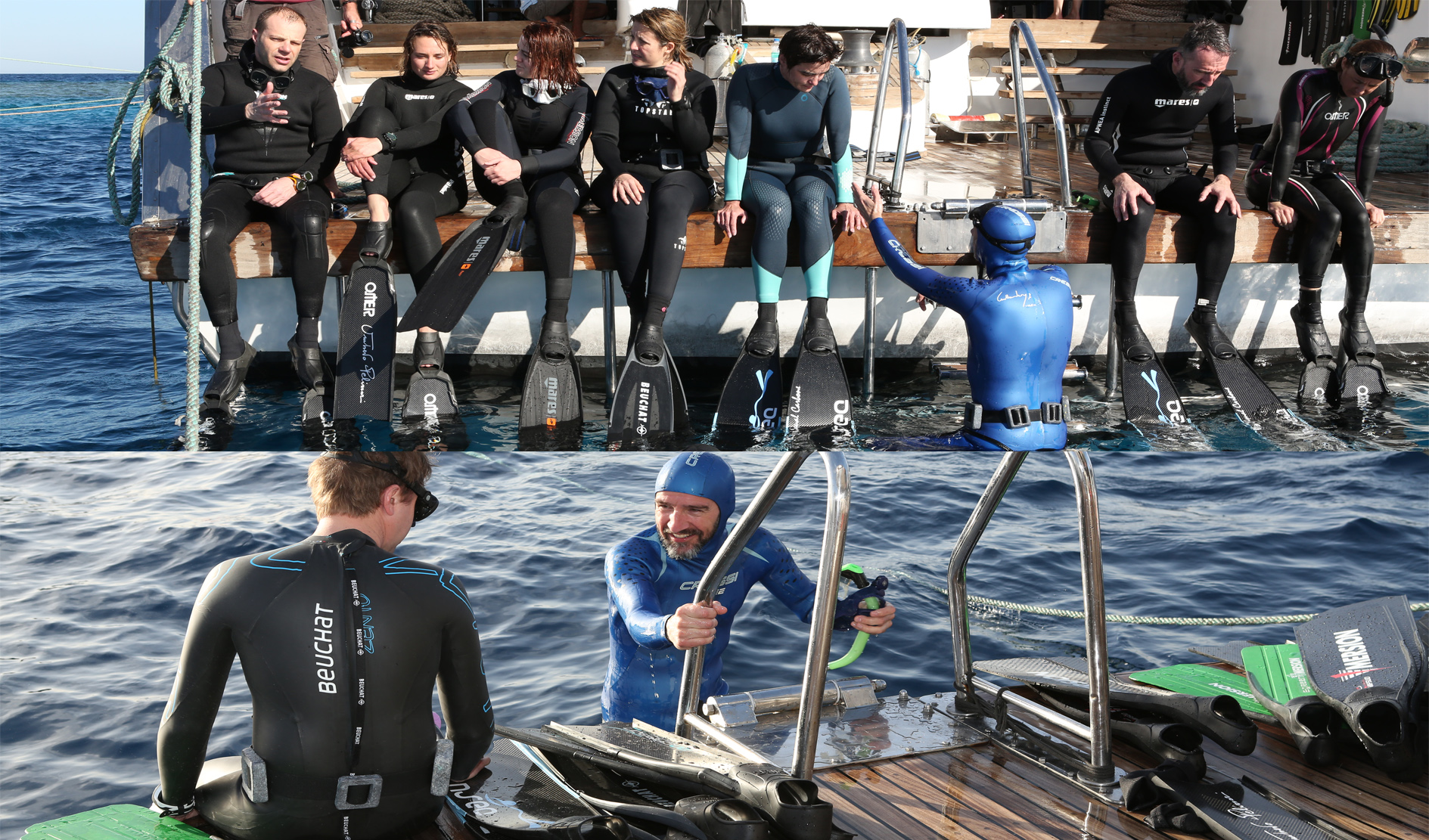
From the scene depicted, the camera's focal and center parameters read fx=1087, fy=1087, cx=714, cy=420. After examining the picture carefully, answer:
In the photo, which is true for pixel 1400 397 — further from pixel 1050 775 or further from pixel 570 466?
pixel 570 466

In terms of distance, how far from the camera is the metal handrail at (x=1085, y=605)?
2.15m

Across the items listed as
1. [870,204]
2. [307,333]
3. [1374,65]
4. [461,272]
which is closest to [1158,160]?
[1374,65]

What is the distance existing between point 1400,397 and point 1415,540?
99 centimetres

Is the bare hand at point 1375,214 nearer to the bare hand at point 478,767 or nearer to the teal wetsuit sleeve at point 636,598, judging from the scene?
the teal wetsuit sleeve at point 636,598

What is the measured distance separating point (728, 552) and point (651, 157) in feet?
11.4

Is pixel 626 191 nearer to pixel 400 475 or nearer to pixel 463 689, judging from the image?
pixel 400 475

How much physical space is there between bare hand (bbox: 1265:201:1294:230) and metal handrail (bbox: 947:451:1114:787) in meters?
4.06

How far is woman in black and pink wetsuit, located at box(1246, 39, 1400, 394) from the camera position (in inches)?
227

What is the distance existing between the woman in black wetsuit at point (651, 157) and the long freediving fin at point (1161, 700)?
2.56m

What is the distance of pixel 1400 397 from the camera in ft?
20.3

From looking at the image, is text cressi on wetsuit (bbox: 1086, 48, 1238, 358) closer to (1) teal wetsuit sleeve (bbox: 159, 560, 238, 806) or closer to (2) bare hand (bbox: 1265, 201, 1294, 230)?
(2) bare hand (bbox: 1265, 201, 1294, 230)

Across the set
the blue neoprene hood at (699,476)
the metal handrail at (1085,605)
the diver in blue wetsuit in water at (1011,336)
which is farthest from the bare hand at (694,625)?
the diver in blue wetsuit in water at (1011,336)

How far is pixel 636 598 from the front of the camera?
2.89 meters

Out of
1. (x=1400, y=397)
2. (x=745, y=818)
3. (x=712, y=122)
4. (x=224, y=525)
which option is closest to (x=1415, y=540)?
(x=1400, y=397)
